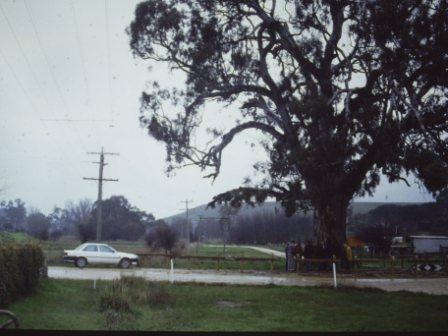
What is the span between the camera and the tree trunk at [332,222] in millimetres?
22875

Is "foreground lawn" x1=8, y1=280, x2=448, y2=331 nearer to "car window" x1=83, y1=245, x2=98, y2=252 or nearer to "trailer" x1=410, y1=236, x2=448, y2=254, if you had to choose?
"car window" x1=83, y1=245, x2=98, y2=252

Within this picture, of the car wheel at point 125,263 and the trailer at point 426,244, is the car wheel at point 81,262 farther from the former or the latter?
the trailer at point 426,244

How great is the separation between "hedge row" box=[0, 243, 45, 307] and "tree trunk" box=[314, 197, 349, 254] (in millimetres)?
14303

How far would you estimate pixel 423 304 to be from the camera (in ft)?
37.8

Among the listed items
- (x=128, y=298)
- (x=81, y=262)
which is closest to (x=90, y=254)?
(x=81, y=262)

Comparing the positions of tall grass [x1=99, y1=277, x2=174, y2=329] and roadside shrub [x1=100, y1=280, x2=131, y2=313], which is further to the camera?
roadside shrub [x1=100, y1=280, x2=131, y2=313]

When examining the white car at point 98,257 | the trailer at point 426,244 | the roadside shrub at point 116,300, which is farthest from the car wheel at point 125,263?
the trailer at point 426,244

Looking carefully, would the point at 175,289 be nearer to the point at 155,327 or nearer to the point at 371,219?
the point at 155,327

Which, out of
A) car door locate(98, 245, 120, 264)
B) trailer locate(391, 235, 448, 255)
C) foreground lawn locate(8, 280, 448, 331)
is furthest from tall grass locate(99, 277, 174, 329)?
trailer locate(391, 235, 448, 255)

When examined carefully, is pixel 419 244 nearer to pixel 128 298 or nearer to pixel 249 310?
pixel 249 310

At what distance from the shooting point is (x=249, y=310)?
10.3m

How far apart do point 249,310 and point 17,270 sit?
5226 mm

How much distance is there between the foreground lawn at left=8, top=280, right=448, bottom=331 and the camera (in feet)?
27.5

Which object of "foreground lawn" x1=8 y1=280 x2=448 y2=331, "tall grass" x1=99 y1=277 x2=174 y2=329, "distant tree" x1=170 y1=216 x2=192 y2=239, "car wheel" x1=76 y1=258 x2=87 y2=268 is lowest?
"foreground lawn" x1=8 y1=280 x2=448 y2=331
